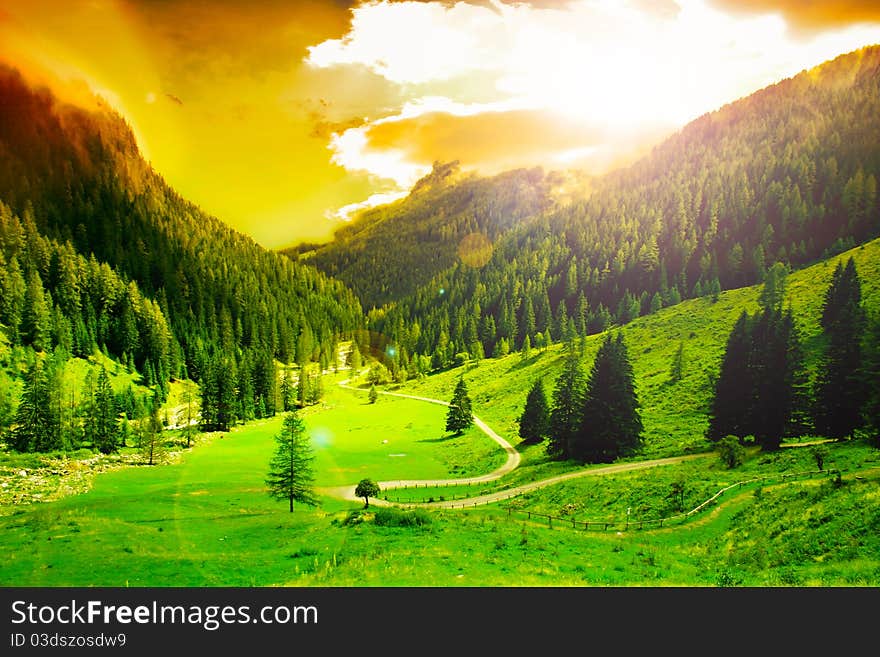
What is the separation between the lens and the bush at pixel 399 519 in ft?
70.8

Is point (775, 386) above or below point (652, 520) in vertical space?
above

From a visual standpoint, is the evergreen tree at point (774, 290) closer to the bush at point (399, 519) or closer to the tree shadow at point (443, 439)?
the tree shadow at point (443, 439)

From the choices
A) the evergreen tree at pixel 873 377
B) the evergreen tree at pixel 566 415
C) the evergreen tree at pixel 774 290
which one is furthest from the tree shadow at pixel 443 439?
the evergreen tree at pixel 774 290

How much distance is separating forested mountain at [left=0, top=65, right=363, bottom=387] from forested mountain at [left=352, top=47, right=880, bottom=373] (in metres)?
43.8

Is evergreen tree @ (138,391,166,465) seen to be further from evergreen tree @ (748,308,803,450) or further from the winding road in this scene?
evergreen tree @ (748,308,803,450)

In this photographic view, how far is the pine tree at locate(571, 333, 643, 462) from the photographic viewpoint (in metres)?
44.3

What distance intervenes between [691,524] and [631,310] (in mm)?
111561

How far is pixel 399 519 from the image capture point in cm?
2209

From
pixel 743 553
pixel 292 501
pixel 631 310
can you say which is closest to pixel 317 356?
pixel 631 310

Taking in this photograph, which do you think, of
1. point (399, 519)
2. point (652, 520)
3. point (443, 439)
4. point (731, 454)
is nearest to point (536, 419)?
point (443, 439)

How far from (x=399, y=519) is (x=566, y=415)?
32.0m

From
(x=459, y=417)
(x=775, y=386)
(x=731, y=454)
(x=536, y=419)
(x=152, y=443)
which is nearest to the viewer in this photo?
(x=731, y=454)

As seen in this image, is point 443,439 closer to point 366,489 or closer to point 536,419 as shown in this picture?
point 536,419

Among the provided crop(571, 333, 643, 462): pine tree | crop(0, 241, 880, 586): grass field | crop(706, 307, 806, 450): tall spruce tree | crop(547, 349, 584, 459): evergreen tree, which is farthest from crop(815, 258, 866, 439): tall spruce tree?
crop(547, 349, 584, 459): evergreen tree
